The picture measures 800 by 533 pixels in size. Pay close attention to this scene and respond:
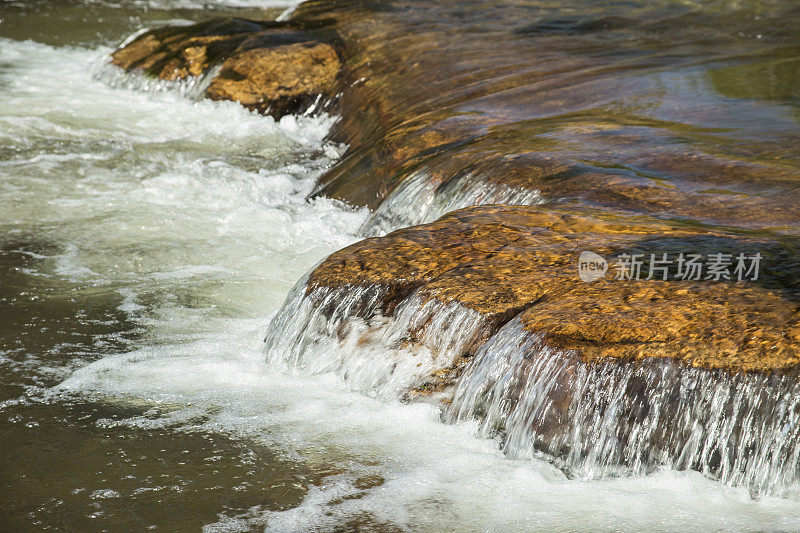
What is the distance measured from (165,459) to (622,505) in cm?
175

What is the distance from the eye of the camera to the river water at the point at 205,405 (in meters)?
2.97

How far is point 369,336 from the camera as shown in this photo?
13.1 ft

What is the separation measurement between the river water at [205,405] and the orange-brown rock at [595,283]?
50cm

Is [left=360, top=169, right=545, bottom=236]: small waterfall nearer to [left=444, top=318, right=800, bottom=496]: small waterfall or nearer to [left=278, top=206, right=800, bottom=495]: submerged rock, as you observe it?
[left=278, top=206, right=800, bottom=495]: submerged rock

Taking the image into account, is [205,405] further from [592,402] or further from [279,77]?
[279,77]

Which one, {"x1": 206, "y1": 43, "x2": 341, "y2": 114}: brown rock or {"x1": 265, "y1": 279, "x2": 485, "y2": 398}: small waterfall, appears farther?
{"x1": 206, "y1": 43, "x2": 341, "y2": 114}: brown rock

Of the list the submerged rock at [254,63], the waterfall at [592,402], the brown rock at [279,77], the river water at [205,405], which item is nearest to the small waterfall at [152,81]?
the submerged rock at [254,63]

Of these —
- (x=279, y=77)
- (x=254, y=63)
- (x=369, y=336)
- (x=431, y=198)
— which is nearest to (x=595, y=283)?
(x=369, y=336)

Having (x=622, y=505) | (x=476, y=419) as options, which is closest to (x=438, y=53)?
(x=476, y=419)

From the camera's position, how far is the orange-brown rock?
3146 millimetres

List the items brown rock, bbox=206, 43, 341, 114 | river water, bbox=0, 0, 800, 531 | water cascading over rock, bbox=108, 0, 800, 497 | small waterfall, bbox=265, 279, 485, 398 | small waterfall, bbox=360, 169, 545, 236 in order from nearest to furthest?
1. river water, bbox=0, 0, 800, 531
2. water cascading over rock, bbox=108, 0, 800, 497
3. small waterfall, bbox=265, 279, 485, 398
4. small waterfall, bbox=360, 169, 545, 236
5. brown rock, bbox=206, 43, 341, 114

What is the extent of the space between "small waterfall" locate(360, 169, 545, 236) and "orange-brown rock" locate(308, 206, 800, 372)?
738 millimetres

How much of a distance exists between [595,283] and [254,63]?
7244 millimetres

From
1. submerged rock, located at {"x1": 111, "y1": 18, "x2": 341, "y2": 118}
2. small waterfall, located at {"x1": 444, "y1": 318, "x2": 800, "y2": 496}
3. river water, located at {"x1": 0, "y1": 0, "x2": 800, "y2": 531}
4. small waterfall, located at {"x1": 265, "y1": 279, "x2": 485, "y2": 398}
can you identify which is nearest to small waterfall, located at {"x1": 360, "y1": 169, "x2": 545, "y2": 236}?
river water, located at {"x1": 0, "y1": 0, "x2": 800, "y2": 531}
